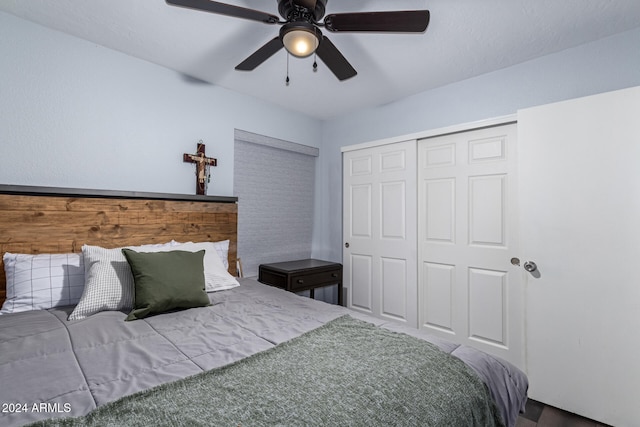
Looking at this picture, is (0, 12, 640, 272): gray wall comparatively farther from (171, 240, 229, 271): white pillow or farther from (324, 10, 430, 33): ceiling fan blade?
(324, 10, 430, 33): ceiling fan blade

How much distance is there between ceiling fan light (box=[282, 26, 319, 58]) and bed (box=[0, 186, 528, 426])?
1325 millimetres

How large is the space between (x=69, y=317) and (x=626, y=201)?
10.2 ft

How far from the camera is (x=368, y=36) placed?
6.68 ft

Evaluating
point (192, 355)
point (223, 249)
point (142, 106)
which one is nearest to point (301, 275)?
point (223, 249)

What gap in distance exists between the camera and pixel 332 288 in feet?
12.1

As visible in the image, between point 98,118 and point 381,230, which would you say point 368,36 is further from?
point 98,118

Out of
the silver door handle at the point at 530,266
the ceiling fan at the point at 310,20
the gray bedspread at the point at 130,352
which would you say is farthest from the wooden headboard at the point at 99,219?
the silver door handle at the point at 530,266

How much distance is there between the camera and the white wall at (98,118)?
75.8 inches

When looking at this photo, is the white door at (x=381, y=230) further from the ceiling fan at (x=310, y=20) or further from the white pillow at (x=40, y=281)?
the white pillow at (x=40, y=281)

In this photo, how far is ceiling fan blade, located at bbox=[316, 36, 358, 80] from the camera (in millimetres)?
1658

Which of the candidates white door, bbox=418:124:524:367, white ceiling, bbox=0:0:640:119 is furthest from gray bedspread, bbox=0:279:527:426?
white ceiling, bbox=0:0:640:119

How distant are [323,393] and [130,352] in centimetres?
79

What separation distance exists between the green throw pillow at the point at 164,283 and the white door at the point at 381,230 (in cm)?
193

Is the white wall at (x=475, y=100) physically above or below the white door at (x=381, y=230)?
above
